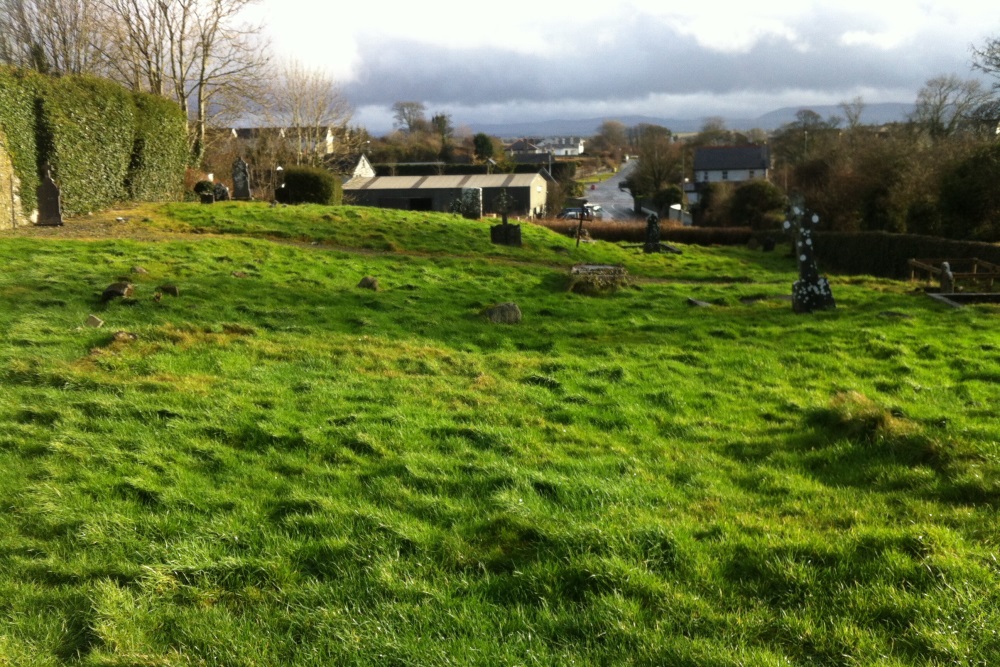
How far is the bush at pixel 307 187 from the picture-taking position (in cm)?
3331

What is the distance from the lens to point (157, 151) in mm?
28922

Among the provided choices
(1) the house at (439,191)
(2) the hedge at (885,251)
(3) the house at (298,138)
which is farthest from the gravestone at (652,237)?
(3) the house at (298,138)

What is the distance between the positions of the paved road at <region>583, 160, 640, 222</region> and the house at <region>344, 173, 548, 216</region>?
1076cm

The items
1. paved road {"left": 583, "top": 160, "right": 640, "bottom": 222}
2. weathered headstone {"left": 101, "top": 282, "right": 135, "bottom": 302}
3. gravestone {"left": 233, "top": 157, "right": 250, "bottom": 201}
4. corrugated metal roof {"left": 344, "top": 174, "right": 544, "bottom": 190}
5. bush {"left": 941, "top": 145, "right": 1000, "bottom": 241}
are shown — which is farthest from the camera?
paved road {"left": 583, "top": 160, "right": 640, "bottom": 222}

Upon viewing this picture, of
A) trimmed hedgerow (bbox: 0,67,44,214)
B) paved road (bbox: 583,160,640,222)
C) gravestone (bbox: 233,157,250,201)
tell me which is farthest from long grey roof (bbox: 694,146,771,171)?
trimmed hedgerow (bbox: 0,67,44,214)

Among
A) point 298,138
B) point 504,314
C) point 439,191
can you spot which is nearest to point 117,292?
point 504,314

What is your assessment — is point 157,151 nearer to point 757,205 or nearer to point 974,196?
point 974,196

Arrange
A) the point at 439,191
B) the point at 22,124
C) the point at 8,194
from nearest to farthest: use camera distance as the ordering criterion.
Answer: the point at 8,194 → the point at 22,124 → the point at 439,191

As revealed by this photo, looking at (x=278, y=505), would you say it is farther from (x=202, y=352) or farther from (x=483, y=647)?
(x=202, y=352)

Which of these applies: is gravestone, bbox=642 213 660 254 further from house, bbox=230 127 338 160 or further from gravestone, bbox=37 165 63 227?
house, bbox=230 127 338 160

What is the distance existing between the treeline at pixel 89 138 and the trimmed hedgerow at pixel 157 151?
0.13 feet

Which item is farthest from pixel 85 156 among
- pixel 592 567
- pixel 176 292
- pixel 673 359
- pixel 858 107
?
pixel 858 107

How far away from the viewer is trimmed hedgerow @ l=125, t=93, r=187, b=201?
27438 mm

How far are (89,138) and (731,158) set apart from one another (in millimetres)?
89654
